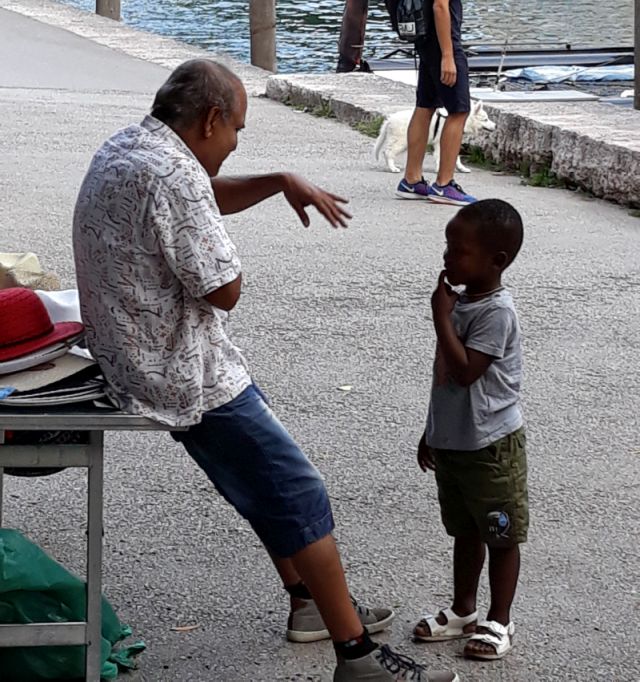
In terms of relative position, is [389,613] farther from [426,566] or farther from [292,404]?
[292,404]

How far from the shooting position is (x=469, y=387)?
3312mm

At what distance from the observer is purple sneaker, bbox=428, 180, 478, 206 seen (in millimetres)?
8555

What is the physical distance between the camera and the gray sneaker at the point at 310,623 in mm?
3473

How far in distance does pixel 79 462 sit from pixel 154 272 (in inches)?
17.0

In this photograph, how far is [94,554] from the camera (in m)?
3.01

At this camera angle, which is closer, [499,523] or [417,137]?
[499,523]

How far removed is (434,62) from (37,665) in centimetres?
581

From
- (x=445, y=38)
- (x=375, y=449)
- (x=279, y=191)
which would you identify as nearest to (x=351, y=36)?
(x=445, y=38)

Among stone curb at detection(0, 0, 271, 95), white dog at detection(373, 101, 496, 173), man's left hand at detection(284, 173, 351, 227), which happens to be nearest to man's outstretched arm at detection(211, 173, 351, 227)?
man's left hand at detection(284, 173, 351, 227)

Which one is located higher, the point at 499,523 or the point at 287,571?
the point at 499,523

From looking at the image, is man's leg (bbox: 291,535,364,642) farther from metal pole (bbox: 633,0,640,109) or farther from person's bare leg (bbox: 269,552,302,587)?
metal pole (bbox: 633,0,640,109)

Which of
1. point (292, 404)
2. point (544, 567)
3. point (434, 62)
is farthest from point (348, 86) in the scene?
point (544, 567)

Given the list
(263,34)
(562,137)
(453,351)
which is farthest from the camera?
(263,34)

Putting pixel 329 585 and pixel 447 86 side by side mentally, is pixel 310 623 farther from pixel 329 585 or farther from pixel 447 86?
pixel 447 86
